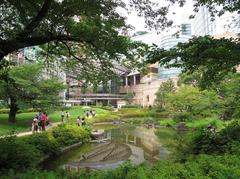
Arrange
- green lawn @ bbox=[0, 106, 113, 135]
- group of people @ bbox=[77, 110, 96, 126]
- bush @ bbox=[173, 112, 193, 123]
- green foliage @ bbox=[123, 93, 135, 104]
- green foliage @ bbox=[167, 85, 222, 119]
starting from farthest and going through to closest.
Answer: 1. green foliage @ bbox=[123, 93, 135, 104]
2. bush @ bbox=[173, 112, 193, 123]
3. green foliage @ bbox=[167, 85, 222, 119]
4. group of people @ bbox=[77, 110, 96, 126]
5. green lawn @ bbox=[0, 106, 113, 135]

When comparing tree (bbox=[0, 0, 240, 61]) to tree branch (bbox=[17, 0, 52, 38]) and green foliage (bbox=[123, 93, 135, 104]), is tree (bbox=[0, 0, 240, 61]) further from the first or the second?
green foliage (bbox=[123, 93, 135, 104])

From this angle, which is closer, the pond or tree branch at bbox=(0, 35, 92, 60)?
tree branch at bbox=(0, 35, 92, 60)

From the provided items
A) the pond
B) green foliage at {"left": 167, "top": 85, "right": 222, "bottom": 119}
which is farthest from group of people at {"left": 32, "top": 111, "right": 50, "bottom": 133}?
green foliage at {"left": 167, "top": 85, "right": 222, "bottom": 119}

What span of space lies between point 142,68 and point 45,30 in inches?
150

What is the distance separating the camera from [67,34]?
984cm

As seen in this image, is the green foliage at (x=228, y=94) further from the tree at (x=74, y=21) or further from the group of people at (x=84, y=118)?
the tree at (x=74, y=21)

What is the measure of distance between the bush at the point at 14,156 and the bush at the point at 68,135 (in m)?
6.46

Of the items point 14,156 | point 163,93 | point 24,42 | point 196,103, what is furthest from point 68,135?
point 163,93

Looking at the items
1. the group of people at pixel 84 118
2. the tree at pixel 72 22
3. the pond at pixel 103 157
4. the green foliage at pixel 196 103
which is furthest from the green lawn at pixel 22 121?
the green foliage at pixel 196 103

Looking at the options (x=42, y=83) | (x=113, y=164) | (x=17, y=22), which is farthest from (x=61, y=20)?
(x=42, y=83)

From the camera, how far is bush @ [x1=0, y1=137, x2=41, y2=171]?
9958mm

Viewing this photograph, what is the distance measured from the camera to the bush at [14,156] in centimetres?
996

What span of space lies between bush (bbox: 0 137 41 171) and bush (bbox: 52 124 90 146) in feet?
21.2

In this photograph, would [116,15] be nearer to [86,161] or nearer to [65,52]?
[65,52]
